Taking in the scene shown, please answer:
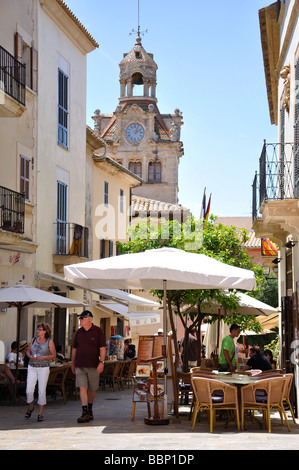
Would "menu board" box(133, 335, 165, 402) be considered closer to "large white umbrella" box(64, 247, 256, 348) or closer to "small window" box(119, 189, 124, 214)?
"large white umbrella" box(64, 247, 256, 348)

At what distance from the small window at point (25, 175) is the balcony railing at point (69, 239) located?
388 centimetres

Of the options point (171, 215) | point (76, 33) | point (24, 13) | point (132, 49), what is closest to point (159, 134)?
point (132, 49)

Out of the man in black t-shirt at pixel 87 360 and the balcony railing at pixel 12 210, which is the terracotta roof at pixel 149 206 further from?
the man in black t-shirt at pixel 87 360

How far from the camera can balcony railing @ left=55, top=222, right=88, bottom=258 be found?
27.4 metres

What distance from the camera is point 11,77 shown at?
2003 centimetres

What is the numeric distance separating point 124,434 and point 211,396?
1.60m

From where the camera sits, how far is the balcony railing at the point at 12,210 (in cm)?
2022

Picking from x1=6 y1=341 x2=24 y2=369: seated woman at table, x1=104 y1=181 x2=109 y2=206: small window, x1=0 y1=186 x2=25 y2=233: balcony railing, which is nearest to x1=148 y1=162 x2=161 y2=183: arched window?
x1=104 y1=181 x2=109 y2=206: small window

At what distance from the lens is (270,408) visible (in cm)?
1218

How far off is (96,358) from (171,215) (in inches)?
1762

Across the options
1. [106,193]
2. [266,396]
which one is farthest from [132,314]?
[266,396]

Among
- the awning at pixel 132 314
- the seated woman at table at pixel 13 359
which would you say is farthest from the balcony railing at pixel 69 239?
the seated woman at table at pixel 13 359

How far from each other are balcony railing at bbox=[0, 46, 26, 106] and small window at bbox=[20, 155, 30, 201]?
202cm

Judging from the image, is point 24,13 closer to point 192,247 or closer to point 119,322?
point 192,247
